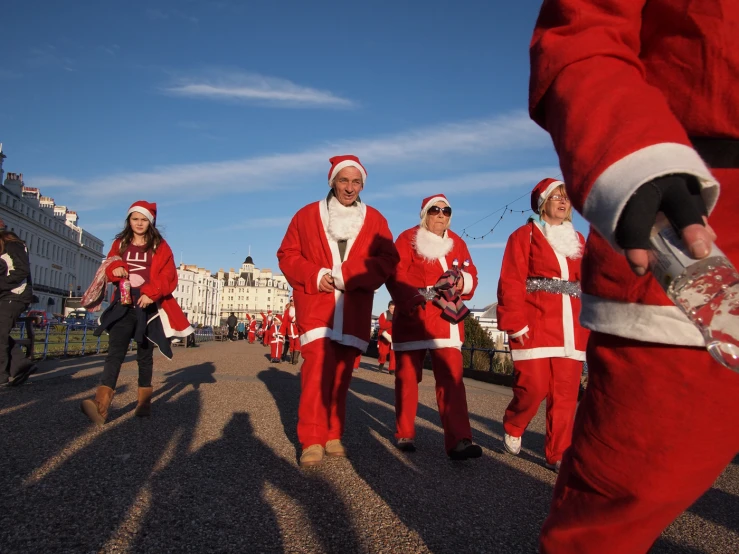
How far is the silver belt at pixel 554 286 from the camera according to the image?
15.8 feet

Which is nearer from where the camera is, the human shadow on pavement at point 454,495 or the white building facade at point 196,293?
the human shadow on pavement at point 454,495

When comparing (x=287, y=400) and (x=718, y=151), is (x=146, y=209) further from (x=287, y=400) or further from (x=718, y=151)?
(x=718, y=151)

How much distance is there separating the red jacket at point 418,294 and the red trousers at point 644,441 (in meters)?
3.42

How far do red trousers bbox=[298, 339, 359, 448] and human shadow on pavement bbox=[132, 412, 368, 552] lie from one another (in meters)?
0.28

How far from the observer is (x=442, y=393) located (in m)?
4.75

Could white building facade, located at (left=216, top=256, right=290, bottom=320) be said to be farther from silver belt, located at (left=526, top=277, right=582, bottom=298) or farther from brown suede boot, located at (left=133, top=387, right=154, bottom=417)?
silver belt, located at (left=526, top=277, right=582, bottom=298)

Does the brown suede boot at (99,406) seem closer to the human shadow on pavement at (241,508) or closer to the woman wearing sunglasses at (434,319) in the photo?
the human shadow on pavement at (241,508)

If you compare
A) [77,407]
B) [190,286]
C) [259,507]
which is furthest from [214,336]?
[190,286]

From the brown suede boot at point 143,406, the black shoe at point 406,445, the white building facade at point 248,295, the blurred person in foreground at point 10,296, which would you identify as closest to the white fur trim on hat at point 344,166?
the black shoe at point 406,445

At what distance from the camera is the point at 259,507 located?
3.17 m

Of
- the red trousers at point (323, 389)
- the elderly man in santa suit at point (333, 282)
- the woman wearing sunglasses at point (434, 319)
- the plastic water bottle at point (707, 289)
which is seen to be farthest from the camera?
the woman wearing sunglasses at point (434, 319)

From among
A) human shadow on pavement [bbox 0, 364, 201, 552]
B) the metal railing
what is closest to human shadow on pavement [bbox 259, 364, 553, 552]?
human shadow on pavement [bbox 0, 364, 201, 552]

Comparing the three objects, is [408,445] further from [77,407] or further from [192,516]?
[77,407]

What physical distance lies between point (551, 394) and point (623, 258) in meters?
3.57
